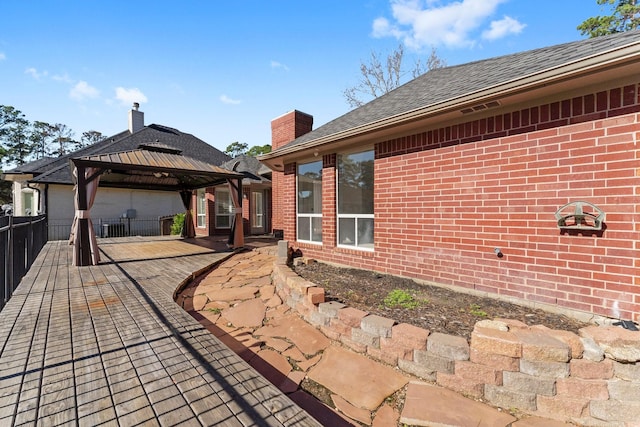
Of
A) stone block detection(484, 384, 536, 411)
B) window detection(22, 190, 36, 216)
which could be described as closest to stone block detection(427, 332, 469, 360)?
stone block detection(484, 384, 536, 411)

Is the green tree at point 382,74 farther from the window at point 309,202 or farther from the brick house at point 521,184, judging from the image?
the window at point 309,202

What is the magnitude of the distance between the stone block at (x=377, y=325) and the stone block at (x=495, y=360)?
0.71 m

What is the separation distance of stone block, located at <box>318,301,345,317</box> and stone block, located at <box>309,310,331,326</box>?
6 cm

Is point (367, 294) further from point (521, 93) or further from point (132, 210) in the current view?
point (132, 210)

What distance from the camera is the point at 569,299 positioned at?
3102 mm

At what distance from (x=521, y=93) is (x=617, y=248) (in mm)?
1978

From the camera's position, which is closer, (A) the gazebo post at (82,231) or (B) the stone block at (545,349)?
(B) the stone block at (545,349)

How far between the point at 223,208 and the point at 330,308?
471 inches

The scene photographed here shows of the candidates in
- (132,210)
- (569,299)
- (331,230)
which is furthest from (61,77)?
(569,299)

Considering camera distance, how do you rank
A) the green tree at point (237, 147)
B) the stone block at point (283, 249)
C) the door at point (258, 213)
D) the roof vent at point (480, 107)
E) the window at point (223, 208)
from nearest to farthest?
1. the roof vent at point (480, 107)
2. the stone block at point (283, 249)
3. the window at point (223, 208)
4. the door at point (258, 213)
5. the green tree at point (237, 147)

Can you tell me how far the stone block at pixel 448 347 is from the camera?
88.4 inches

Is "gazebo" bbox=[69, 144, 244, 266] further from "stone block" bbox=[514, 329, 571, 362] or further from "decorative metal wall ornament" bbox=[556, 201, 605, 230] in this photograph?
"stone block" bbox=[514, 329, 571, 362]

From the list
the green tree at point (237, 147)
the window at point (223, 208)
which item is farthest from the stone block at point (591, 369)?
the green tree at point (237, 147)

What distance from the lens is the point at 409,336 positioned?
2.47 m
